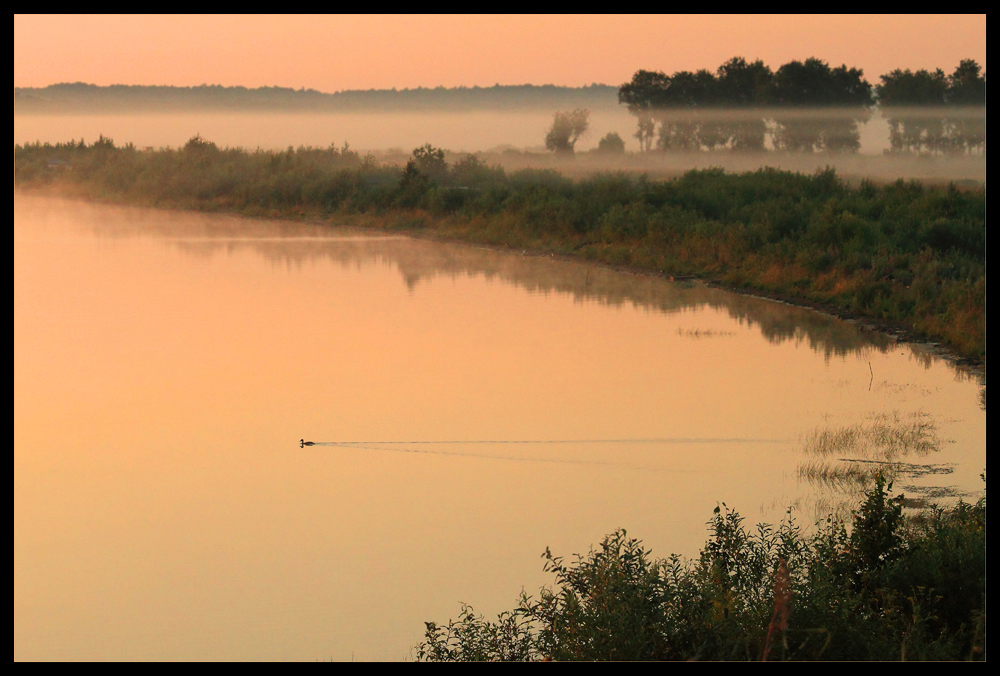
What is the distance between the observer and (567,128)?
142ft

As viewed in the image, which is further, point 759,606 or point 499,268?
point 499,268

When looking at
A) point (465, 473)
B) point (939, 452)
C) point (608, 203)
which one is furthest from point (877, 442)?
point (608, 203)

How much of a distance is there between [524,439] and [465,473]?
3.83ft

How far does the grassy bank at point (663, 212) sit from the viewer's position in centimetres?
1778

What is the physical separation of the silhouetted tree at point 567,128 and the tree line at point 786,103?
2094mm

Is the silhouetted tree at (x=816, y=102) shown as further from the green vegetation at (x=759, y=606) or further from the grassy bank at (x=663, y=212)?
the green vegetation at (x=759, y=606)

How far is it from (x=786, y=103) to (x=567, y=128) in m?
10.0

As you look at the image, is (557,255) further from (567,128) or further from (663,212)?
(567,128)

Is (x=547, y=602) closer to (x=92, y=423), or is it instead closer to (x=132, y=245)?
(x=92, y=423)

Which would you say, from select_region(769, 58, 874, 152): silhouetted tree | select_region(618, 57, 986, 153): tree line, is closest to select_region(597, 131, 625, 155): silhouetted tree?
select_region(618, 57, 986, 153): tree line

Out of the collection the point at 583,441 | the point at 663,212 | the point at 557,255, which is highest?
the point at 663,212

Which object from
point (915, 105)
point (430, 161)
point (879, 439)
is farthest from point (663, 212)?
point (915, 105)

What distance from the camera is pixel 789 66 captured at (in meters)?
47.0

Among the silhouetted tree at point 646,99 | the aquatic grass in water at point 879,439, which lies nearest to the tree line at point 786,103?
the silhouetted tree at point 646,99
